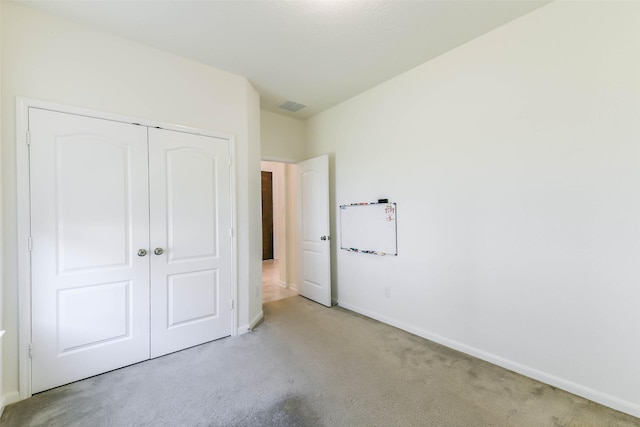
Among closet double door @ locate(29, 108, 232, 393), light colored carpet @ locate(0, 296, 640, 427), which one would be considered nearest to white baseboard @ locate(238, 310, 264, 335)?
closet double door @ locate(29, 108, 232, 393)

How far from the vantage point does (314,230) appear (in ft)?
13.0

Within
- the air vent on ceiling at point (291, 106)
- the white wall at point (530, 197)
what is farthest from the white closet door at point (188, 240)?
the white wall at point (530, 197)

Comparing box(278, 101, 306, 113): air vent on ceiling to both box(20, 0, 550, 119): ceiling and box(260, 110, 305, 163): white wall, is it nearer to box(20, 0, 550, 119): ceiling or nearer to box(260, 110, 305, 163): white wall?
box(260, 110, 305, 163): white wall

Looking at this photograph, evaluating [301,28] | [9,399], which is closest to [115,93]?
[301,28]

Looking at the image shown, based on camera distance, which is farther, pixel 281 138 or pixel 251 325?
pixel 281 138

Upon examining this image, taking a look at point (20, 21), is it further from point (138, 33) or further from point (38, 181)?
point (38, 181)

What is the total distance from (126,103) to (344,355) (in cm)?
294

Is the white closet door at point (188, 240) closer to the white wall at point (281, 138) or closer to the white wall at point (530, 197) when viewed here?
the white wall at point (281, 138)

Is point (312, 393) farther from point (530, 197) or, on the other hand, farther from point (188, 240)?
point (530, 197)

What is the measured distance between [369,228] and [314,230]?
93 cm

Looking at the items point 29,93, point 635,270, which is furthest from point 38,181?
point 635,270

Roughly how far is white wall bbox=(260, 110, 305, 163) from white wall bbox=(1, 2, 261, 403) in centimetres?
60

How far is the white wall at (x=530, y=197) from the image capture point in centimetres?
176

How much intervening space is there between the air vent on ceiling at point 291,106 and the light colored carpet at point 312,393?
2.95 m
